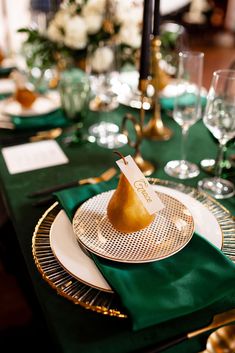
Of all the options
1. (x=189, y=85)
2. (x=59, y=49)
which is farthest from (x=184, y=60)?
(x=59, y=49)

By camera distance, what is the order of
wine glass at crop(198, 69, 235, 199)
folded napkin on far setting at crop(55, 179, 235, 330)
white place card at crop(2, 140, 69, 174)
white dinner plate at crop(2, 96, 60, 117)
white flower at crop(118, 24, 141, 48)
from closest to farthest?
1. folded napkin on far setting at crop(55, 179, 235, 330)
2. wine glass at crop(198, 69, 235, 199)
3. white place card at crop(2, 140, 69, 174)
4. white dinner plate at crop(2, 96, 60, 117)
5. white flower at crop(118, 24, 141, 48)

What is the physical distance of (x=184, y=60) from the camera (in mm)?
912

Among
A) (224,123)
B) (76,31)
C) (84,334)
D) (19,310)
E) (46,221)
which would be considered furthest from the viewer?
(76,31)

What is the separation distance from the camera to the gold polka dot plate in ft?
1.90

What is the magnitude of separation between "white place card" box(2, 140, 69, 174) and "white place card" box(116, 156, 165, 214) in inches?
17.1

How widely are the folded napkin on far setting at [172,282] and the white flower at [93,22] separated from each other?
3.07ft

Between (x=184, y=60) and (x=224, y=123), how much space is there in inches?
8.2

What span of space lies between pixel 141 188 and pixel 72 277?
0.18m

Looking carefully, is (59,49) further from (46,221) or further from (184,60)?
(46,221)

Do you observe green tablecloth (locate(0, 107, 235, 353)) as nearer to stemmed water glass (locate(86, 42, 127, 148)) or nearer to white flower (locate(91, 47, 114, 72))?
stemmed water glass (locate(86, 42, 127, 148))

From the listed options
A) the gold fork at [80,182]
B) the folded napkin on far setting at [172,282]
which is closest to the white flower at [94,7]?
the gold fork at [80,182]

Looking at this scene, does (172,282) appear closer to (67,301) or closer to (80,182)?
(67,301)

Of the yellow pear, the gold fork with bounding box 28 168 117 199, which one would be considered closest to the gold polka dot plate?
the yellow pear

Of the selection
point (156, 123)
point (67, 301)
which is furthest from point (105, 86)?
point (67, 301)
